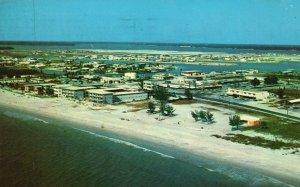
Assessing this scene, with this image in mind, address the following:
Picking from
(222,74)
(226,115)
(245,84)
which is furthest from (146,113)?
(222,74)

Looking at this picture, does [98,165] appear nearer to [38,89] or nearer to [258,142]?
[258,142]

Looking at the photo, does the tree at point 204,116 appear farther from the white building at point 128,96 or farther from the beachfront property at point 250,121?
the white building at point 128,96

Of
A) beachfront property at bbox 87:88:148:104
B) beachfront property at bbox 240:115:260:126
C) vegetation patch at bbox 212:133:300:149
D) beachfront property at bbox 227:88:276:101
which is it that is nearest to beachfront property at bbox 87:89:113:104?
beachfront property at bbox 87:88:148:104

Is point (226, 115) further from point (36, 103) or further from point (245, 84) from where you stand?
point (245, 84)

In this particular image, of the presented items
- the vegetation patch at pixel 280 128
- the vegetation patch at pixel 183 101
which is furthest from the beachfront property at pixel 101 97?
the vegetation patch at pixel 280 128

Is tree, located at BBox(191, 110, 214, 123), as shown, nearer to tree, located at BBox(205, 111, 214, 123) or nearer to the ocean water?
tree, located at BBox(205, 111, 214, 123)

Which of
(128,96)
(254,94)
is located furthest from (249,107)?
(128,96)
